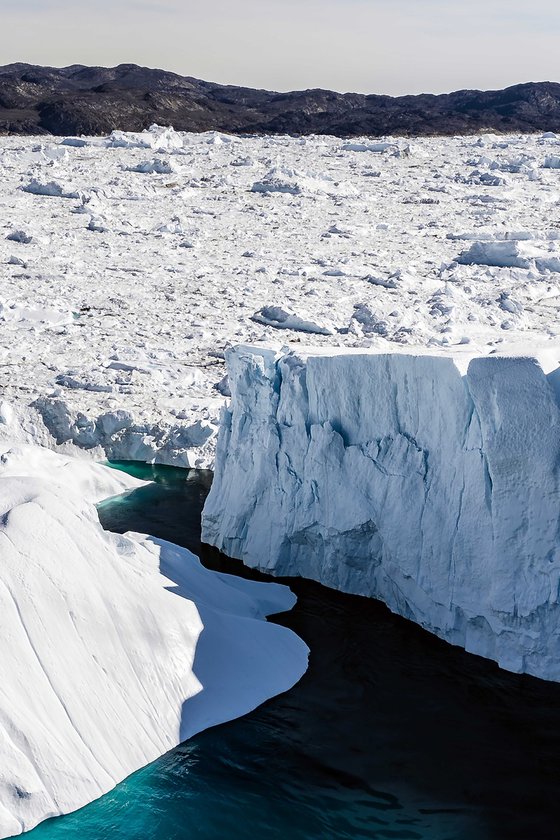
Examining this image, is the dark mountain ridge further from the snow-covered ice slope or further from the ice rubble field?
the snow-covered ice slope

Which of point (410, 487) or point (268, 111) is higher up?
point (268, 111)

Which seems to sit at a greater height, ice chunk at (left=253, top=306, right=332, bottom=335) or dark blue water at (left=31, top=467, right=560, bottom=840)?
ice chunk at (left=253, top=306, right=332, bottom=335)

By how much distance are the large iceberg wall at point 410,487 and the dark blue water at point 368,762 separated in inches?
17.5

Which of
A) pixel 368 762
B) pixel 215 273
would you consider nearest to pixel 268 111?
pixel 215 273

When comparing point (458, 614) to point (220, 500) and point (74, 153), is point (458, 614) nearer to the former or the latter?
point (220, 500)

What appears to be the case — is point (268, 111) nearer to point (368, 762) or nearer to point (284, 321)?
point (284, 321)

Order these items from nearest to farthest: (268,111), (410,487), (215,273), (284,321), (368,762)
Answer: (368,762) → (410,487) → (284,321) → (215,273) → (268,111)

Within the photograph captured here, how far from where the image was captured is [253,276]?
17453 millimetres

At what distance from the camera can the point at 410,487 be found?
8.66 metres

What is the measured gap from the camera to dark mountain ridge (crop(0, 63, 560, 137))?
39.4 m

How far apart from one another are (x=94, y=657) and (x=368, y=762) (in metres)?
1.94

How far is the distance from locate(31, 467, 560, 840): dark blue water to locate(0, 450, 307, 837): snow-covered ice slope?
0.18 m

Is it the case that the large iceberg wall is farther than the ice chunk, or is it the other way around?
the ice chunk

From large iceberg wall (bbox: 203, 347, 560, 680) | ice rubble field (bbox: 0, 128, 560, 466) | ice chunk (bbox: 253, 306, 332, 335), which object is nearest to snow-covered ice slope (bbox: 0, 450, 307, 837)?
large iceberg wall (bbox: 203, 347, 560, 680)
